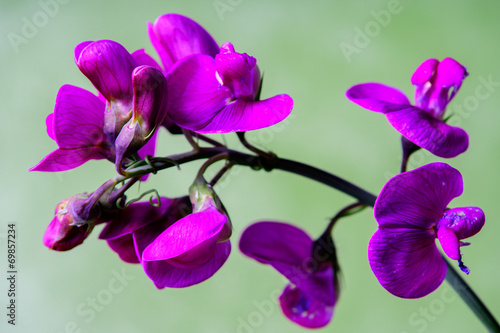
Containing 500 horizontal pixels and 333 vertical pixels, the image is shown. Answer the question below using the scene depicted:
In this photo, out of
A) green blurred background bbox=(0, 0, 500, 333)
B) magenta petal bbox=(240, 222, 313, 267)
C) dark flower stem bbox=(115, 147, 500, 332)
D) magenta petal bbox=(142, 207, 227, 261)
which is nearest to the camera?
magenta petal bbox=(142, 207, 227, 261)

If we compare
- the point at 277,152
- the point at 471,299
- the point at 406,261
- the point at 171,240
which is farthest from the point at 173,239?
the point at 277,152

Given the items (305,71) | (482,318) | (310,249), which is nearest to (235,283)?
→ (305,71)

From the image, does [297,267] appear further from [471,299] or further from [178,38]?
[178,38]

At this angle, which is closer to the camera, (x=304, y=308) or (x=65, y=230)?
(x=65, y=230)

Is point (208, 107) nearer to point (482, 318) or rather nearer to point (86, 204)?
point (86, 204)

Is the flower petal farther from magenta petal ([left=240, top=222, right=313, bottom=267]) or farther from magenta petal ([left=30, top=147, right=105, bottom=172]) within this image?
magenta petal ([left=240, top=222, right=313, bottom=267])

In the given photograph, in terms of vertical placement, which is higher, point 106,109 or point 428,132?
point 106,109

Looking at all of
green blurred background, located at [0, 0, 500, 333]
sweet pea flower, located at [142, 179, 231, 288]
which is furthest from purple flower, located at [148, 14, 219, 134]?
green blurred background, located at [0, 0, 500, 333]
